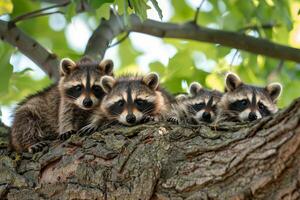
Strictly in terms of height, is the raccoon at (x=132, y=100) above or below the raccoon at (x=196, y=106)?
above

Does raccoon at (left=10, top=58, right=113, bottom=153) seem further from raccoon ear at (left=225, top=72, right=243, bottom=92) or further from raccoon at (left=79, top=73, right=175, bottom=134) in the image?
raccoon ear at (left=225, top=72, right=243, bottom=92)

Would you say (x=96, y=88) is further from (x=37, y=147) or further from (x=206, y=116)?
(x=37, y=147)

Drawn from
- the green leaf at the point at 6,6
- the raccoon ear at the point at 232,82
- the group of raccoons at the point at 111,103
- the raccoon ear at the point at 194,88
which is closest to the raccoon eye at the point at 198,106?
the group of raccoons at the point at 111,103

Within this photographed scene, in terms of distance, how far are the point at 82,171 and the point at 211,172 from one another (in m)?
0.90

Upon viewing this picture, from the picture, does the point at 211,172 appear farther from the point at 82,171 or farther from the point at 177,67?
the point at 177,67

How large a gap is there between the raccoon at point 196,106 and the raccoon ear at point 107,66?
2.31 ft

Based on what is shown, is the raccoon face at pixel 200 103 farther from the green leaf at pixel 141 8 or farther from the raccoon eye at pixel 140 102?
the green leaf at pixel 141 8

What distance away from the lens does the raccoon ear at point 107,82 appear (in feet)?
19.3

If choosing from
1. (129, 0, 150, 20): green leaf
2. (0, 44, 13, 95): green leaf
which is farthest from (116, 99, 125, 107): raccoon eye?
(129, 0, 150, 20): green leaf

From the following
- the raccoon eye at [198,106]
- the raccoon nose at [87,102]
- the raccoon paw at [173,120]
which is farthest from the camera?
the raccoon eye at [198,106]

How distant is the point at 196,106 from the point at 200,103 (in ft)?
0.19

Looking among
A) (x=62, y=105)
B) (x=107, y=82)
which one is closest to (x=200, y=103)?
(x=107, y=82)

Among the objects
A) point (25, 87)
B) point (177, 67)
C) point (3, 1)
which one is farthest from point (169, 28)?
point (3, 1)

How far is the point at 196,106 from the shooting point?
606cm
